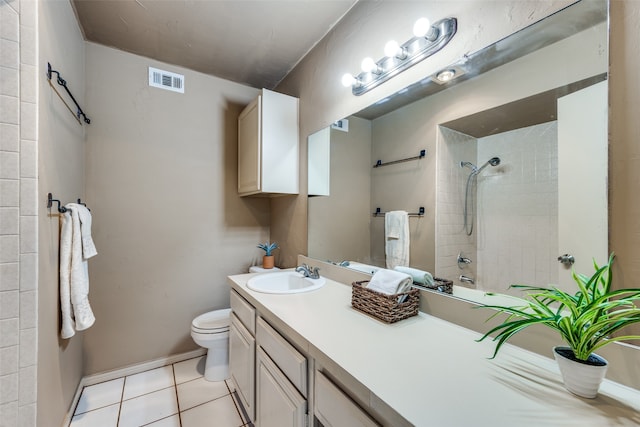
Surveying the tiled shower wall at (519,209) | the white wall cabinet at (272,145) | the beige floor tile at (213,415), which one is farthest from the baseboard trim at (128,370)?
the tiled shower wall at (519,209)

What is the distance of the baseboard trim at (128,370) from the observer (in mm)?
1771

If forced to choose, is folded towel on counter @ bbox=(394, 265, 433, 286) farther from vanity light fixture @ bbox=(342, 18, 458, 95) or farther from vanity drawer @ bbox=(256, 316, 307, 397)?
vanity light fixture @ bbox=(342, 18, 458, 95)

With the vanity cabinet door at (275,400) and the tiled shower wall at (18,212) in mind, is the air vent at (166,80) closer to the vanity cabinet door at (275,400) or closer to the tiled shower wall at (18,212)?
the tiled shower wall at (18,212)

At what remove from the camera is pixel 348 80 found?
159 centimetres

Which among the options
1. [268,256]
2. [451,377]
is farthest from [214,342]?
[451,377]

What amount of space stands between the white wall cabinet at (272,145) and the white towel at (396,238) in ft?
3.02

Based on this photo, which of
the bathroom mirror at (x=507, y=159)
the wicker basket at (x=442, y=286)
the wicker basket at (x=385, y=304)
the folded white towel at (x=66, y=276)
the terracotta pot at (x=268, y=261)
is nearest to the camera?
the bathroom mirror at (x=507, y=159)

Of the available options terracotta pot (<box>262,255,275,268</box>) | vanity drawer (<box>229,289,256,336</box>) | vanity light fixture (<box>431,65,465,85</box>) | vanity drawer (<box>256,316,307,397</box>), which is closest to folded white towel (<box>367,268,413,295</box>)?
vanity drawer (<box>256,316,307,397</box>)

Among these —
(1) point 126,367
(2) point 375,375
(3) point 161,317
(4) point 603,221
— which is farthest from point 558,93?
(1) point 126,367

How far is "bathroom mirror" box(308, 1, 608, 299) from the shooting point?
31.0 inches

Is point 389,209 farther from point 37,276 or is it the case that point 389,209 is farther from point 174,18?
point 174,18

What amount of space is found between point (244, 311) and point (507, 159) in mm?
1422

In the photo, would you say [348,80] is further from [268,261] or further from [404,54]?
[268,261]

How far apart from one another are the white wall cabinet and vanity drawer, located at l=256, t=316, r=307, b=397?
104 centimetres
